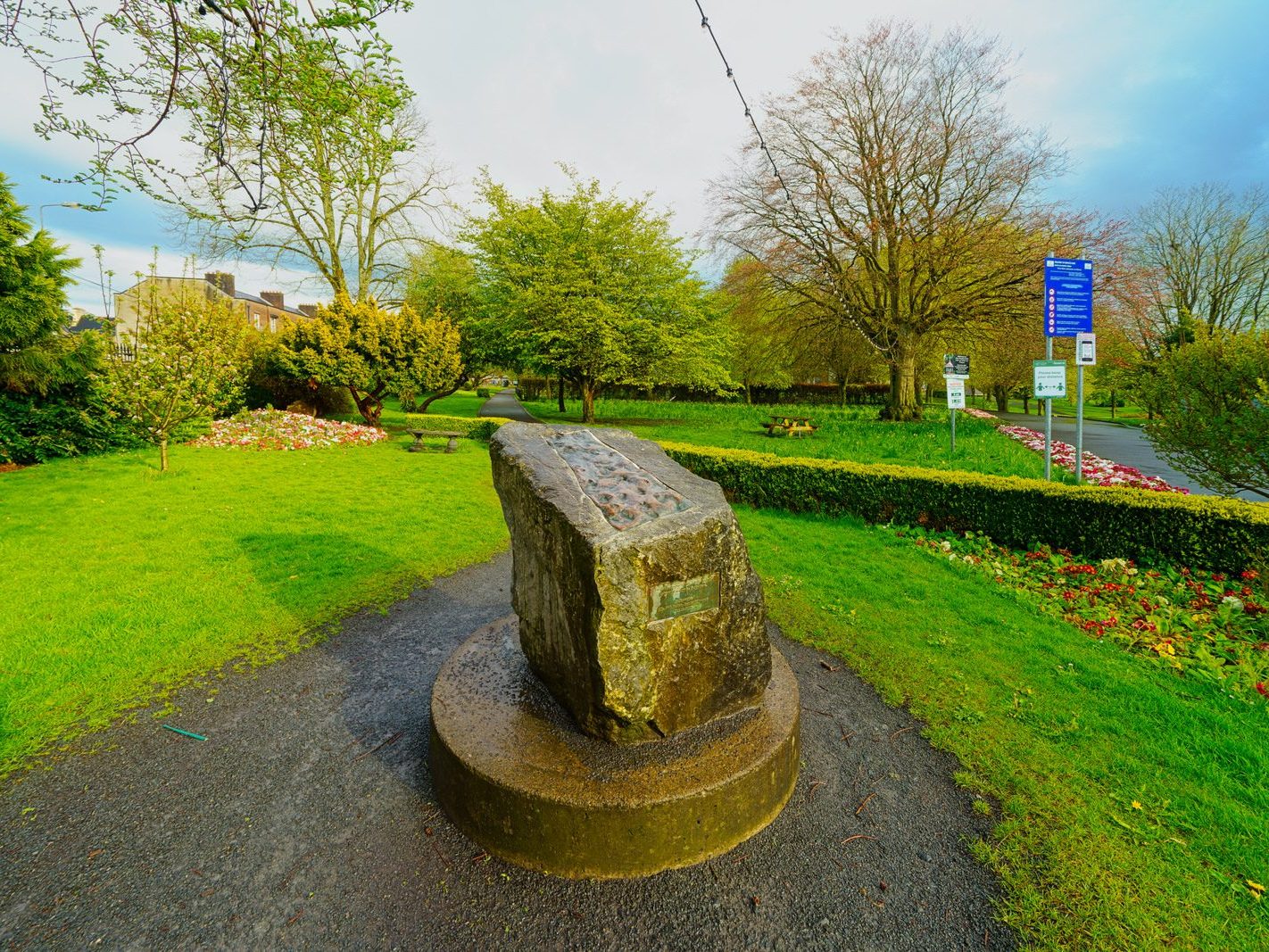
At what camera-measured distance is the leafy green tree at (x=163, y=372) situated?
384 inches

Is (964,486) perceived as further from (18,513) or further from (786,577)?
(18,513)

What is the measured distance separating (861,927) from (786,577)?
13.6 ft

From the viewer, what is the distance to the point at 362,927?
230cm

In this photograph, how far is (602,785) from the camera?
2564mm

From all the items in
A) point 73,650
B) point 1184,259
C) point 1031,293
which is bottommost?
point 73,650

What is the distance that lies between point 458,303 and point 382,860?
24788mm

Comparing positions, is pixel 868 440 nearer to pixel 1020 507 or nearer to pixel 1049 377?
pixel 1049 377

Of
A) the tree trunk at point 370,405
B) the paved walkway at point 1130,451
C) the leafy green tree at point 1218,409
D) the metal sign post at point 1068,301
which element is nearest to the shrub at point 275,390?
the tree trunk at point 370,405

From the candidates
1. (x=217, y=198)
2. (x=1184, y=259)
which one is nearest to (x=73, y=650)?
(x=217, y=198)

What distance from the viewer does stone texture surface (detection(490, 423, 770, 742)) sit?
102 inches

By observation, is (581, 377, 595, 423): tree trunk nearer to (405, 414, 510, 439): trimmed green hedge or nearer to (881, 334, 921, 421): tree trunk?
(405, 414, 510, 439): trimmed green hedge

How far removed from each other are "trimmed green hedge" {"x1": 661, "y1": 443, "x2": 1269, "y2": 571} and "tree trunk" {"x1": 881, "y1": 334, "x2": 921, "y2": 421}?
1201 cm

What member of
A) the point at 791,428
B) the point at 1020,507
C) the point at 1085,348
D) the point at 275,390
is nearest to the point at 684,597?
the point at 1020,507

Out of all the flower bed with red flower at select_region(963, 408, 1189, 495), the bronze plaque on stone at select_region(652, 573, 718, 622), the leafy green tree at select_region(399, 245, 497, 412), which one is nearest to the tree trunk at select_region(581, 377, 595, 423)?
the leafy green tree at select_region(399, 245, 497, 412)
